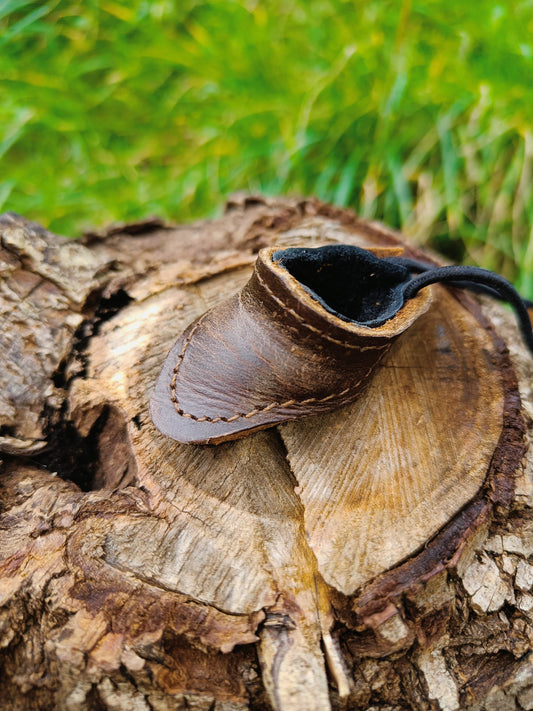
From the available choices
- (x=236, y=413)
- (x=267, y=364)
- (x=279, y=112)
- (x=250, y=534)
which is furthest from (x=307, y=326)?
(x=279, y=112)

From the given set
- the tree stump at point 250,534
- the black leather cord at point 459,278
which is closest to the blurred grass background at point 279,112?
the black leather cord at point 459,278

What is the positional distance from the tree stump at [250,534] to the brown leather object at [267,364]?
78 mm

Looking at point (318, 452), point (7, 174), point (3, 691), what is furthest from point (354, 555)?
point (7, 174)

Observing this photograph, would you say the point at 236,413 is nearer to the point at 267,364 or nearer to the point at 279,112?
the point at 267,364

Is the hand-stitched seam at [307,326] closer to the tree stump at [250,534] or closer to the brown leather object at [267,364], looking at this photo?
the brown leather object at [267,364]

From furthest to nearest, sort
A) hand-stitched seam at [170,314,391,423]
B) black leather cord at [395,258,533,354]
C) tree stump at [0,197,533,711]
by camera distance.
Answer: black leather cord at [395,258,533,354], hand-stitched seam at [170,314,391,423], tree stump at [0,197,533,711]

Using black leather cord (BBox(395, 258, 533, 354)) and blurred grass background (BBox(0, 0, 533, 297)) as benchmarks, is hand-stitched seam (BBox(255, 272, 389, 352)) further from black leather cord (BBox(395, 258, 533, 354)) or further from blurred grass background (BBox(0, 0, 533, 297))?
blurred grass background (BBox(0, 0, 533, 297))

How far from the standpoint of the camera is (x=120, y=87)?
258 cm

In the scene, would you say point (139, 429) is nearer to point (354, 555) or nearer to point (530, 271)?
point (354, 555)

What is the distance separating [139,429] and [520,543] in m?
0.78

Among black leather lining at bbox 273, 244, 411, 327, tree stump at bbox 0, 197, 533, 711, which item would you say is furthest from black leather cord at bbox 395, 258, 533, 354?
tree stump at bbox 0, 197, 533, 711

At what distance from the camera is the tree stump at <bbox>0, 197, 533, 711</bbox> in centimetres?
88

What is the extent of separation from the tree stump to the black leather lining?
0.13m

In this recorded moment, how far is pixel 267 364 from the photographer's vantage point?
3.30 ft
